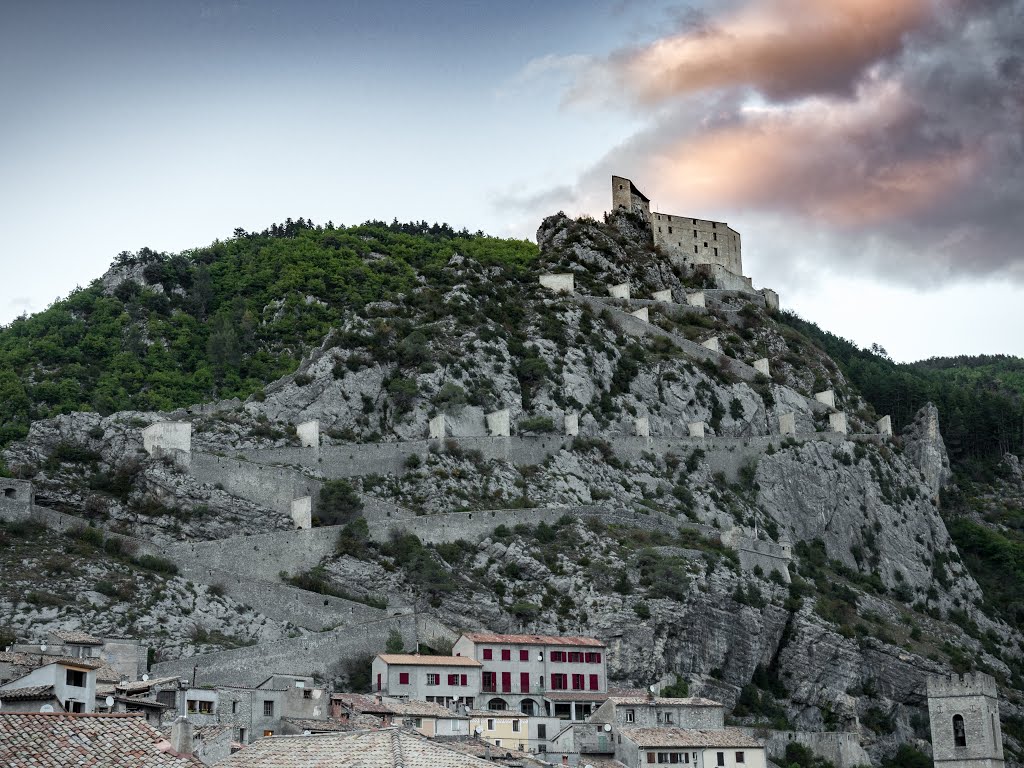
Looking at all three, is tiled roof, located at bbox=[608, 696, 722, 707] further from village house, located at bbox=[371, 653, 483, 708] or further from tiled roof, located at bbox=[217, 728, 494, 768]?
tiled roof, located at bbox=[217, 728, 494, 768]

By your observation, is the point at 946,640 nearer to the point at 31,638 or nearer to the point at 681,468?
the point at 681,468

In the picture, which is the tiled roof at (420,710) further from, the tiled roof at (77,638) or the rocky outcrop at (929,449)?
the rocky outcrop at (929,449)

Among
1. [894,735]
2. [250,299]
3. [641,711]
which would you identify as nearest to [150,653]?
[641,711]

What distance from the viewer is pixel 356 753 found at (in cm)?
2786

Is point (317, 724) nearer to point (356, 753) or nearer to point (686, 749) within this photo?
point (686, 749)

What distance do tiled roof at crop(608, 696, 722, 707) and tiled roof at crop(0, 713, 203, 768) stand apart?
39.2m

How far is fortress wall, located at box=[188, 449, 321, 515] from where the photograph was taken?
76062 millimetres

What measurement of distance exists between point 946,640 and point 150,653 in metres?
52.0

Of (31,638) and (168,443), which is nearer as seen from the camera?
(31,638)

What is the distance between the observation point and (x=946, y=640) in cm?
9075

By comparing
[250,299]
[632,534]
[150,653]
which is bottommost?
[150,653]

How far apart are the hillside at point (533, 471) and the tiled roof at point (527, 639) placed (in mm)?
2688

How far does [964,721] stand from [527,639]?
21.1 metres

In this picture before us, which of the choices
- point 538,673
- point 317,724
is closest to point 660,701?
point 538,673
